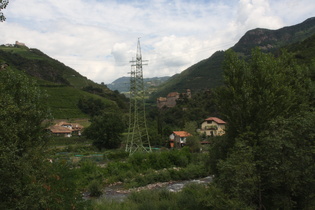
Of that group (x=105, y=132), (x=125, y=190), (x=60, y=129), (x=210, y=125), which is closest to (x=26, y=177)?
(x=125, y=190)

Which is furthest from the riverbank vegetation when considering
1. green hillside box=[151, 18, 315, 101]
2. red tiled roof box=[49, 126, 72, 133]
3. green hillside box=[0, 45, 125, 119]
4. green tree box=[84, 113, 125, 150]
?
green hillside box=[151, 18, 315, 101]

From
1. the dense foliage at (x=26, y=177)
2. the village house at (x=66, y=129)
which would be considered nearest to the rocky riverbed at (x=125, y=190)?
the dense foliage at (x=26, y=177)

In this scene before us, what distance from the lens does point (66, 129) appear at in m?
62.4

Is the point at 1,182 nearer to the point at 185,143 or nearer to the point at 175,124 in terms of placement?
the point at 185,143

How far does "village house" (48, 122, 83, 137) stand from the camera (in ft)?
199

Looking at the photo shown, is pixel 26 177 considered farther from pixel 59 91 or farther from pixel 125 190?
pixel 59 91

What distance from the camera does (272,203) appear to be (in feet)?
35.1

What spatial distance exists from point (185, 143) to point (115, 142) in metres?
12.9

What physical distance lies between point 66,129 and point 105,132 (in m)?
19.9

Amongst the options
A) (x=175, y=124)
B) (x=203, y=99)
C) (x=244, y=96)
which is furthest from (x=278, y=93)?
(x=203, y=99)

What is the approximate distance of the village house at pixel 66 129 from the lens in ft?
199

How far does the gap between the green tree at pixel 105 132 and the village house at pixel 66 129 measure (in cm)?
1542

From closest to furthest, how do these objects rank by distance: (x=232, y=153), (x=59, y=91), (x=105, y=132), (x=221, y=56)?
(x=232, y=153)
(x=105, y=132)
(x=59, y=91)
(x=221, y=56)

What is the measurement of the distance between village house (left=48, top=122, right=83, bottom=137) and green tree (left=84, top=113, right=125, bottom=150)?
15417 millimetres
